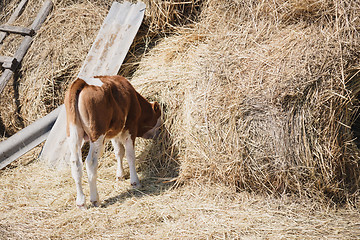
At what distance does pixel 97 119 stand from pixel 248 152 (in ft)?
5.30

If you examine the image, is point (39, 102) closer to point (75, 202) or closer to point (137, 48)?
point (137, 48)

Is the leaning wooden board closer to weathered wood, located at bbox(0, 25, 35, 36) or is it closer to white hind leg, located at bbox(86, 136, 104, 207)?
white hind leg, located at bbox(86, 136, 104, 207)

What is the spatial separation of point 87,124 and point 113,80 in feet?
2.51

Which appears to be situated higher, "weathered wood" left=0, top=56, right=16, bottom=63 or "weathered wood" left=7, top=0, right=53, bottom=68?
"weathered wood" left=7, top=0, right=53, bottom=68

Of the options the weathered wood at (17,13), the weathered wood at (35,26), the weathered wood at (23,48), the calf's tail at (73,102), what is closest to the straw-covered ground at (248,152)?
the calf's tail at (73,102)

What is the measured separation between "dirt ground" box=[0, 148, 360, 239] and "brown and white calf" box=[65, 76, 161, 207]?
1.07 feet

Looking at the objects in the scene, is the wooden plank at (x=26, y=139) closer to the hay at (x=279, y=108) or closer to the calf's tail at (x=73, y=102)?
the calf's tail at (x=73, y=102)

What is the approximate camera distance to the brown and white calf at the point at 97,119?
→ 165 inches

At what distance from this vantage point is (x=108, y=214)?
4.11m

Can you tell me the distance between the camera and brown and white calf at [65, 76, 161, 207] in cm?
419

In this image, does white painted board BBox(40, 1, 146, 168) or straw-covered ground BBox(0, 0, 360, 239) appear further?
white painted board BBox(40, 1, 146, 168)

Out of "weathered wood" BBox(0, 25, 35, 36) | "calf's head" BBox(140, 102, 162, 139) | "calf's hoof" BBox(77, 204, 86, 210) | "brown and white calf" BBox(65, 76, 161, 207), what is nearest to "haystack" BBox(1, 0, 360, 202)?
"calf's head" BBox(140, 102, 162, 139)

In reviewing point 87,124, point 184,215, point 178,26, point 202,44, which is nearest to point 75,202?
point 87,124

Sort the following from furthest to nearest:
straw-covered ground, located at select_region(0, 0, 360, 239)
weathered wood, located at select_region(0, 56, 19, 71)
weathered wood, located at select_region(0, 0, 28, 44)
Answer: weathered wood, located at select_region(0, 0, 28, 44) → weathered wood, located at select_region(0, 56, 19, 71) → straw-covered ground, located at select_region(0, 0, 360, 239)
